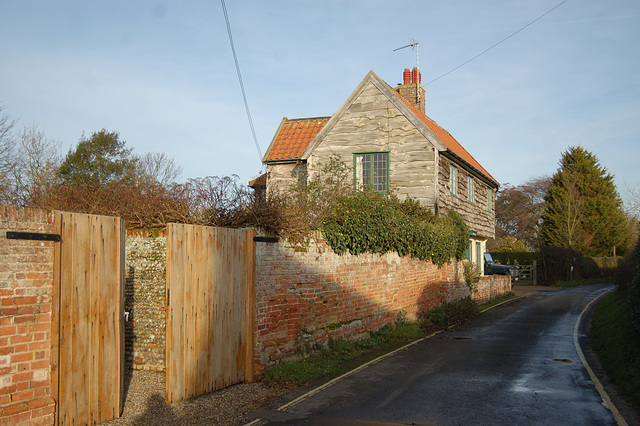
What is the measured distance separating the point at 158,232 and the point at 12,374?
149 inches

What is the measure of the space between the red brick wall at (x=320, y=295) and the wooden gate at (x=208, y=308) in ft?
1.03

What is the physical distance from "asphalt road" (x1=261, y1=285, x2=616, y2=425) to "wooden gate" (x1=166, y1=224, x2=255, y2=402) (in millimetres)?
1322

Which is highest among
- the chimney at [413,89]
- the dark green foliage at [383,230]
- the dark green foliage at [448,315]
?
the chimney at [413,89]

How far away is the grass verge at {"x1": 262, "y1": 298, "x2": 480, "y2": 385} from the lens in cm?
873

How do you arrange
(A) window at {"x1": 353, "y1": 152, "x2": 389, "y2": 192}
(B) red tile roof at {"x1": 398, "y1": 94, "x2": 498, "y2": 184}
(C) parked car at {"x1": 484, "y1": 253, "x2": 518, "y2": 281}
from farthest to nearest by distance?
(C) parked car at {"x1": 484, "y1": 253, "x2": 518, "y2": 281} < (B) red tile roof at {"x1": 398, "y1": 94, "x2": 498, "y2": 184} < (A) window at {"x1": 353, "y1": 152, "x2": 389, "y2": 192}

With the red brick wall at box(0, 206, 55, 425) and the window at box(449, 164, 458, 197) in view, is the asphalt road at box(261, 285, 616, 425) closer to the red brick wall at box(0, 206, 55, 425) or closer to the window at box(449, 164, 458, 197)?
the red brick wall at box(0, 206, 55, 425)

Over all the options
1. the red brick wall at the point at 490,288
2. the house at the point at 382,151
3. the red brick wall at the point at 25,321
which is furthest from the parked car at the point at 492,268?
the red brick wall at the point at 25,321

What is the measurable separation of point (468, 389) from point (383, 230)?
17.8 feet

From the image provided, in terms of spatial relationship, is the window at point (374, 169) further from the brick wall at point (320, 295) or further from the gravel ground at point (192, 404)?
the gravel ground at point (192, 404)

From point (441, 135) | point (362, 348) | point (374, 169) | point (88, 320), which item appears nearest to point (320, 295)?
point (362, 348)

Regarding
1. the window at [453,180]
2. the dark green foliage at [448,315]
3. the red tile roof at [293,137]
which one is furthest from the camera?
the red tile roof at [293,137]

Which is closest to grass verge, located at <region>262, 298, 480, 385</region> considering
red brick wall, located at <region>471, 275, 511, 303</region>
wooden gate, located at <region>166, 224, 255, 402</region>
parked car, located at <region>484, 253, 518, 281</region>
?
wooden gate, located at <region>166, 224, 255, 402</region>

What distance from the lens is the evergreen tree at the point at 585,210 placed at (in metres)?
45.7

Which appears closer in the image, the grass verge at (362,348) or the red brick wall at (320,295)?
the grass verge at (362,348)
